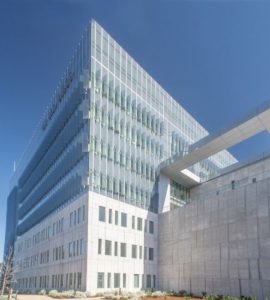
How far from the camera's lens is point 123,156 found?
5662 centimetres

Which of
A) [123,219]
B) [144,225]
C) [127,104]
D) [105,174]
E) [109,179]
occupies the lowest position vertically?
[144,225]

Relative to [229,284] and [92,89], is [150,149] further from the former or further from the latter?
[229,284]

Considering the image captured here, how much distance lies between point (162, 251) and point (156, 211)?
6.38 meters

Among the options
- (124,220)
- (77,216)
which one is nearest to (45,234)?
(77,216)

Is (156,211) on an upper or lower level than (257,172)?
lower

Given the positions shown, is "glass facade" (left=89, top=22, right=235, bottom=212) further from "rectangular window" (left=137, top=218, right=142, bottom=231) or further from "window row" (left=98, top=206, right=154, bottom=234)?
"rectangular window" (left=137, top=218, right=142, bottom=231)

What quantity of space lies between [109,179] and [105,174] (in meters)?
0.99

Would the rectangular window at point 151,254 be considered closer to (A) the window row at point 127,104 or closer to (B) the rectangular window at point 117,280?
(B) the rectangular window at point 117,280

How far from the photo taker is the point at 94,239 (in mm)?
48375

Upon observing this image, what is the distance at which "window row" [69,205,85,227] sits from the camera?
50.6 m

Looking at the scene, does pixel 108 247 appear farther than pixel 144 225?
No

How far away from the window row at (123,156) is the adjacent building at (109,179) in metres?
0.14

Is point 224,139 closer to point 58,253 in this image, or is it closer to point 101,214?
point 101,214

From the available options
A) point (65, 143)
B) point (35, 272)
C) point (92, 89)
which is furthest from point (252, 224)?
point (35, 272)
